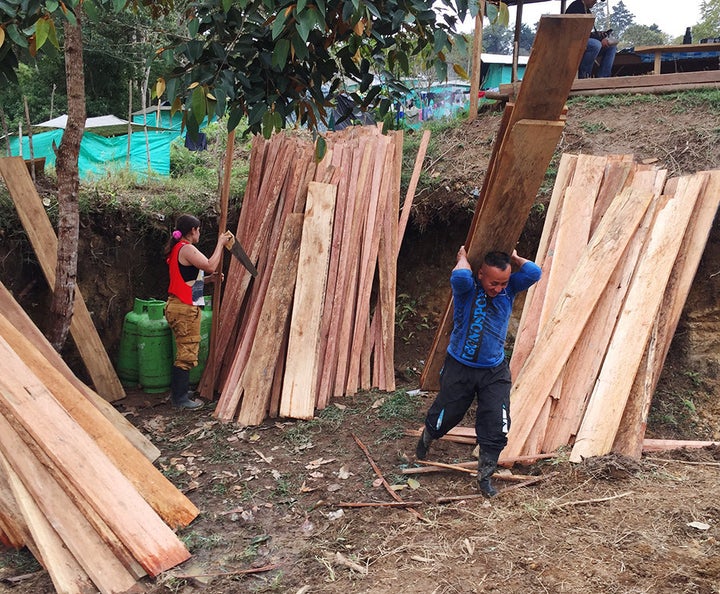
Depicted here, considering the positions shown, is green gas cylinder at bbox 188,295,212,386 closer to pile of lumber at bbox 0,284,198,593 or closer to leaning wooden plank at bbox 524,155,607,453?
pile of lumber at bbox 0,284,198,593

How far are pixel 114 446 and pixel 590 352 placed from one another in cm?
359

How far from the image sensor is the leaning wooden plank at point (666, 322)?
464 centimetres

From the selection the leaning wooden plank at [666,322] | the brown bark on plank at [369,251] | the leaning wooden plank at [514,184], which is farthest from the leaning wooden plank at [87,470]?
the leaning wooden plank at [666,322]

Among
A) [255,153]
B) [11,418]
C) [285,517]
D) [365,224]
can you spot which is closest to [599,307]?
[365,224]

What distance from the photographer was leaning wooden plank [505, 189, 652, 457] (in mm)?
4805

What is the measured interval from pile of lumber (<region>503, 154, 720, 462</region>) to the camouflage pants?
9.67 feet

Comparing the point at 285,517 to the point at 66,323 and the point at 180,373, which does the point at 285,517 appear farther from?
the point at 66,323

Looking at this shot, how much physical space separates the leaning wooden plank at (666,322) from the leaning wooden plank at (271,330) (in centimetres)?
296

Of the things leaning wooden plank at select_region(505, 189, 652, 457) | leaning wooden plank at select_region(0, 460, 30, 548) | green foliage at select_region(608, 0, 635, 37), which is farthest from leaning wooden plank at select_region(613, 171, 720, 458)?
green foliage at select_region(608, 0, 635, 37)

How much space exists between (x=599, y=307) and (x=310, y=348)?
8.39 feet

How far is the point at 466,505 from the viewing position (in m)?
4.15

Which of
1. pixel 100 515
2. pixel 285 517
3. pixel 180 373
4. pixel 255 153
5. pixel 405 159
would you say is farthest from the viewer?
pixel 405 159

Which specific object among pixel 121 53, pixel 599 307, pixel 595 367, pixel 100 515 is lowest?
pixel 100 515

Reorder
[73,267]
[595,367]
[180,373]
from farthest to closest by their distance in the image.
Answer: [180,373] → [73,267] → [595,367]
